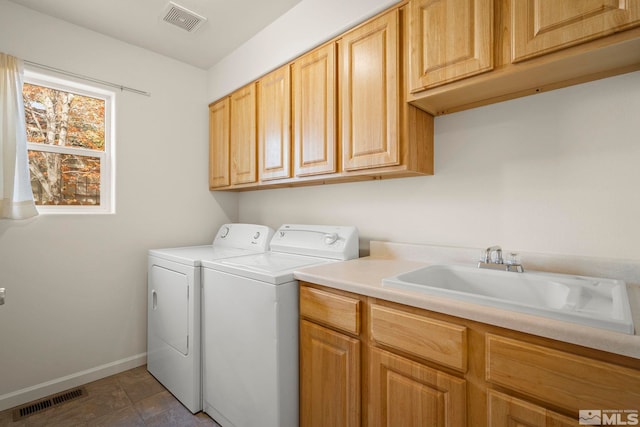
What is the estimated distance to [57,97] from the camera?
2.20 metres

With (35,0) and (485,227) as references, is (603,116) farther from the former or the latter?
(35,0)

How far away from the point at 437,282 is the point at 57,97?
9.28 feet

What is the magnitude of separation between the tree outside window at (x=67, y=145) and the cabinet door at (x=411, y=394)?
7.70ft

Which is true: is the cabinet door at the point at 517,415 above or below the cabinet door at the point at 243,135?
below

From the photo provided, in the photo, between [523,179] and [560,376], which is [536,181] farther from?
[560,376]

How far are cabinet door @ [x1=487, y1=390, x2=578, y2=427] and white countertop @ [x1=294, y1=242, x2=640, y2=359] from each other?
0.69 ft

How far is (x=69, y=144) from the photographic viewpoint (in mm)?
2236

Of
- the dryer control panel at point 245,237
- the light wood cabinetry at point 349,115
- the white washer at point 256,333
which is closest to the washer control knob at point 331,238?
the white washer at point 256,333

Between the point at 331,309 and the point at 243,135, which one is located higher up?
the point at 243,135

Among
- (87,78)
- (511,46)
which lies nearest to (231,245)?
(87,78)

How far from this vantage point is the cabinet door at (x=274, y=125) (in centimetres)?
205

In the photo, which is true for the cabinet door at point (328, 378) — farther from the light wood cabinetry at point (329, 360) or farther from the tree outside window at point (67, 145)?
the tree outside window at point (67, 145)

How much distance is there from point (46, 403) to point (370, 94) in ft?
9.04

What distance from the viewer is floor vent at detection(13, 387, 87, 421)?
1.85 m
